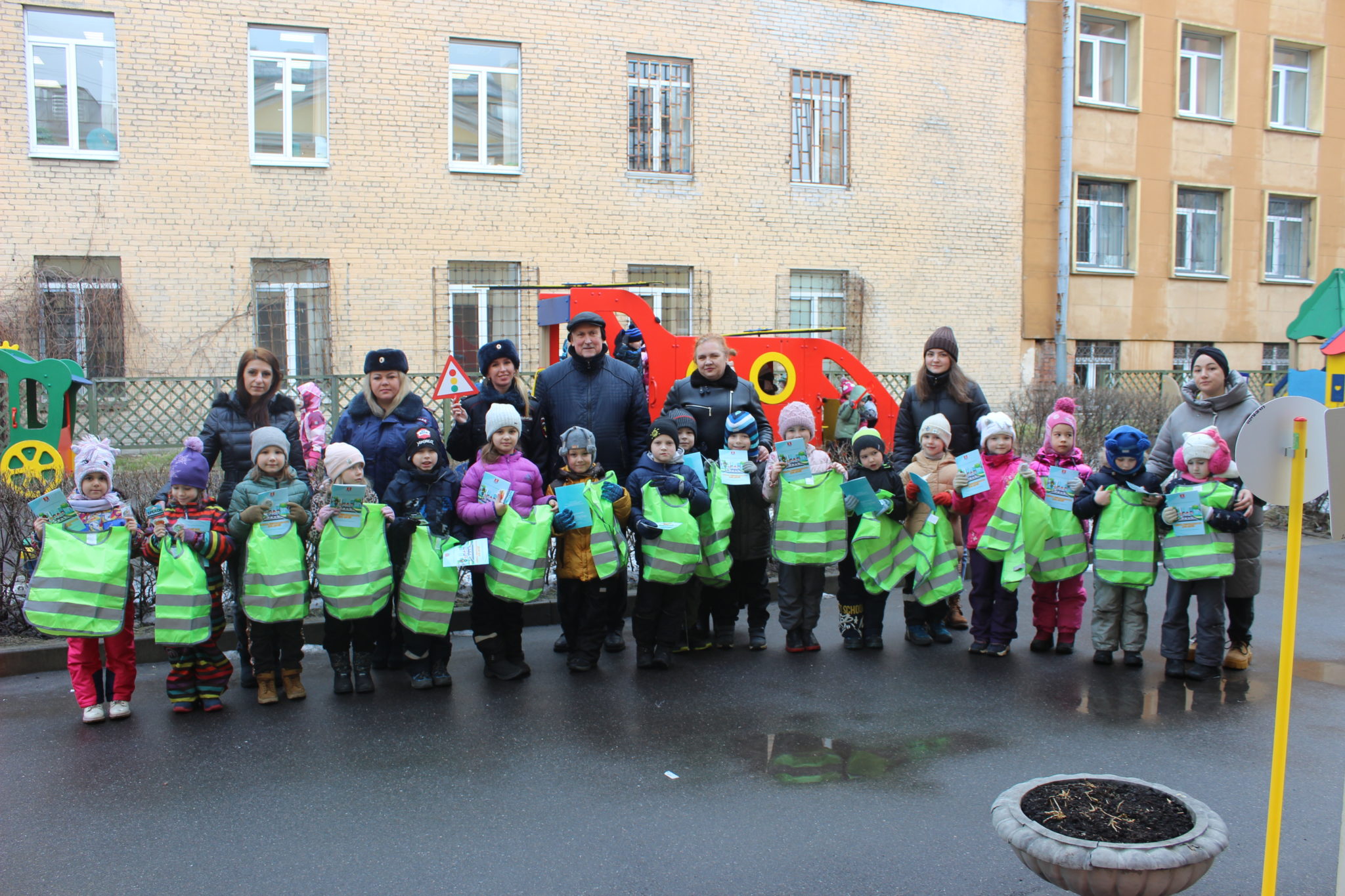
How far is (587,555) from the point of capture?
5887mm

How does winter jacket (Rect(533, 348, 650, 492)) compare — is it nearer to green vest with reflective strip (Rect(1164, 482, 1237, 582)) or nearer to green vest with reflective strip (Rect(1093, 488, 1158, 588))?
green vest with reflective strip (Rect(1093, 488, 1158, 588))

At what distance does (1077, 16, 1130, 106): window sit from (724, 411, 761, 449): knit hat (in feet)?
53.1

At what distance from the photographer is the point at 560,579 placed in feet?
19.8

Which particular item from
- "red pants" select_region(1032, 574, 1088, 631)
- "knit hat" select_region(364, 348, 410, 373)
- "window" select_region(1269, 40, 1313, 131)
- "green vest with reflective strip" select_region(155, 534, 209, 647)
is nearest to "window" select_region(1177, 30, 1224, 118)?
"window" select_region(1269, 40, 1313, 131)

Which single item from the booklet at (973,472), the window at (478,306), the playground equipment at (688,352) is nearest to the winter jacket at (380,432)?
the booklet at (973,472)

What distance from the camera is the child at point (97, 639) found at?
5.14m

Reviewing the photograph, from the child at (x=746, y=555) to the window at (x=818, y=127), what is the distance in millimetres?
12292

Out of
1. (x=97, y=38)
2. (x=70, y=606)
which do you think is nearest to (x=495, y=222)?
(x=97, y=38)

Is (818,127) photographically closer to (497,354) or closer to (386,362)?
(497,354)

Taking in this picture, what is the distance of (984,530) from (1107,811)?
11.0ft

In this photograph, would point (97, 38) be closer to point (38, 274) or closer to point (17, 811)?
point (38, 274)

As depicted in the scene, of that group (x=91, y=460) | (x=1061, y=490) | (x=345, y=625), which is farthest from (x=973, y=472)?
(x=91, y=460)

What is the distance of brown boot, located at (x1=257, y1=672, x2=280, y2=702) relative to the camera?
17.7 feet

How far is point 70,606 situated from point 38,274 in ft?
38.3
